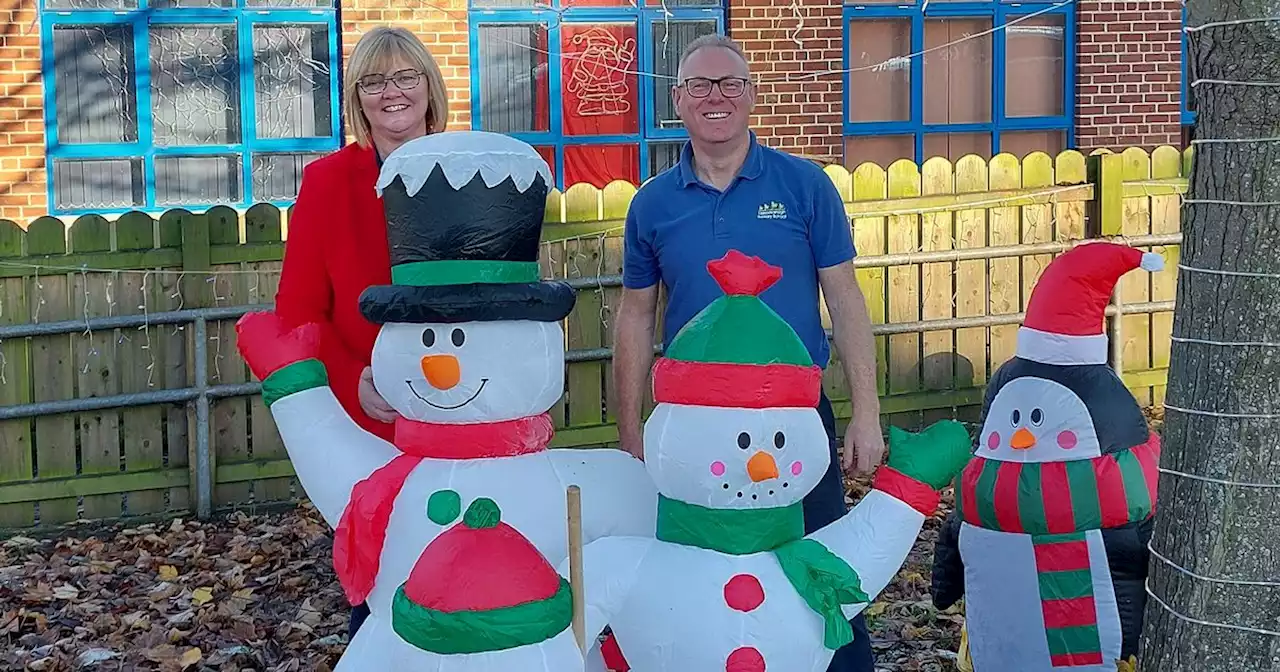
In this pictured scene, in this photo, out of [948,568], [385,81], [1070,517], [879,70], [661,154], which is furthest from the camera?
[879,70]

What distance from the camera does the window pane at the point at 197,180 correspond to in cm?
912

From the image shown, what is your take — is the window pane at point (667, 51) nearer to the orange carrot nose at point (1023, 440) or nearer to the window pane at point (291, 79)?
the window pane at point (291, 79)

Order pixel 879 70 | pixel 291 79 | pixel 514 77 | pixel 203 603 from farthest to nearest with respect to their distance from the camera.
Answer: pixel 879 70, pixel 514 77, pixel 291 79, pixel 203 603

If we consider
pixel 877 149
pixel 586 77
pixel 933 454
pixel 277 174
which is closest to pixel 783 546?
pixel 933 454

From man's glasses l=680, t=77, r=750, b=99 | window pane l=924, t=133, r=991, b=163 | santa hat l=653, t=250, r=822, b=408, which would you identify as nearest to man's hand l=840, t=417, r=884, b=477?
santa hat l=653, t=250, r=822, b=408

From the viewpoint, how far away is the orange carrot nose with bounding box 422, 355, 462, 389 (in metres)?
2.74

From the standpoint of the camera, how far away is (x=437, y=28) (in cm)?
921

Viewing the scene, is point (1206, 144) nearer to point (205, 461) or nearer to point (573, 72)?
point (205, 461)

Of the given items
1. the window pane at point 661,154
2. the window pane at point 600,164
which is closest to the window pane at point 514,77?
the window pane at point 600,164

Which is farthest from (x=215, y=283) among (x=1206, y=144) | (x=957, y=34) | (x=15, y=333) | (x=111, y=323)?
(x=957, y=34)

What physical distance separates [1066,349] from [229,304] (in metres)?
4.47

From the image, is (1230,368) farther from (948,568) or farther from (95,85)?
(95,85)

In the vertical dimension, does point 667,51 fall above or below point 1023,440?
above

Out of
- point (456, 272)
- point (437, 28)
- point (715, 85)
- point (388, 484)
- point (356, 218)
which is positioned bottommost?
point (388, 484)
